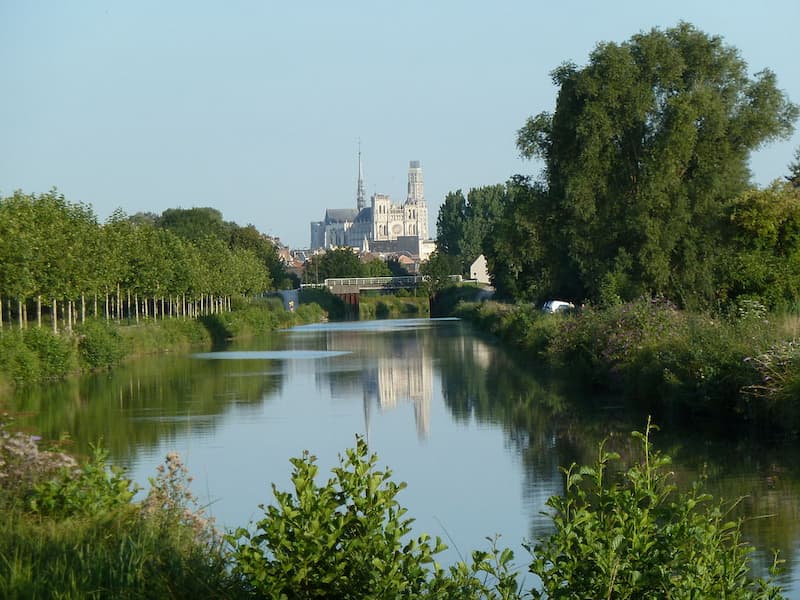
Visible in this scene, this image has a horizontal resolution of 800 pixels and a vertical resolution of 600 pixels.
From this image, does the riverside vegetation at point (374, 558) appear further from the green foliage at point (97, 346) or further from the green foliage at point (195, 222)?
the green foliage at point (195, 222)

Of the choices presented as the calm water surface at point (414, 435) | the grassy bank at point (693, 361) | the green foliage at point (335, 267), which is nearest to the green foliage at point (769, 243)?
the grassy bank at point (693, 361)

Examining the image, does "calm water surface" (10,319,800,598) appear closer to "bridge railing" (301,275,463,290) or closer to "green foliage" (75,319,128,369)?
"green foliage" (75,319,128,369)

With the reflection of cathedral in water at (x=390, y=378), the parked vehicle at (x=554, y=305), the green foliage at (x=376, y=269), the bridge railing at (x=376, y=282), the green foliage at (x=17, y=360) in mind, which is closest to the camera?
the reflection of cathedral in water at (x=390, y=378)

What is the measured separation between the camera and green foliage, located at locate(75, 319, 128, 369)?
38.7 meters

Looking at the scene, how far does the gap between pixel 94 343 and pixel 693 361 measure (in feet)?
75.1

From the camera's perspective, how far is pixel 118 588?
7270mm

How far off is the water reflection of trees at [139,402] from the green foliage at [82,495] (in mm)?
5538

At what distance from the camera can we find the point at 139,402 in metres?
28.1

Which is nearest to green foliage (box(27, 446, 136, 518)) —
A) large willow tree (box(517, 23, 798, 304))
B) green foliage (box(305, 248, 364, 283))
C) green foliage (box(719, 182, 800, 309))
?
green foliage (box(719, 182, 800, 309))

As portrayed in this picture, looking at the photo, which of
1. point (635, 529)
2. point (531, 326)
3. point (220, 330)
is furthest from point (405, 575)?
point (220, 330)

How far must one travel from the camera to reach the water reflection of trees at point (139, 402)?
21.7m

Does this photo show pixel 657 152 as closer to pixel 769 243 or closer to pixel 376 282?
pixel 769 243

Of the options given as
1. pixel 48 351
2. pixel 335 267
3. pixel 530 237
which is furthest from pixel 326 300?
pixel 48 351

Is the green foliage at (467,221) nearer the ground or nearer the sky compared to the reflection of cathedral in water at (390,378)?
nearer the sky
